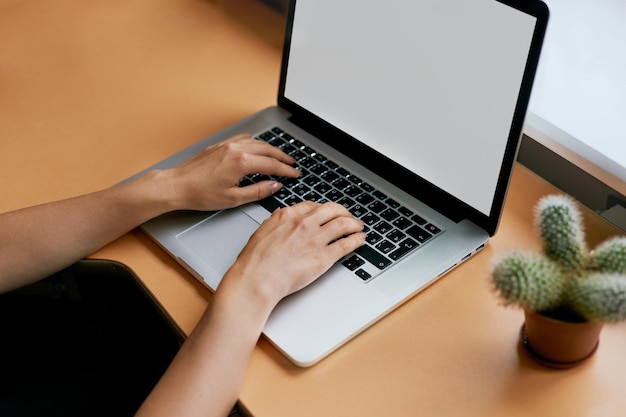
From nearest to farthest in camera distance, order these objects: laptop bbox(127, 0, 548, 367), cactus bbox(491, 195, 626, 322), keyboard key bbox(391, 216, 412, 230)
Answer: cactus bbox(491, 195, 626, 322)
laptop bbox(127, 0, 548, 367)
keyboard key bbox(391, 216, 412, 230)

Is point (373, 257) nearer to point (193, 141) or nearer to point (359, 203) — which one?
point (359, 203)

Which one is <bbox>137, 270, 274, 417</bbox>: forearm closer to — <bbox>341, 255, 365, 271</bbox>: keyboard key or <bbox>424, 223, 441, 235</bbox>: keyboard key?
<bbox>341, 255, 365, 271</bbox>: keyboard key

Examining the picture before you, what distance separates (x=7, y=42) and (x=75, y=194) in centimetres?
48

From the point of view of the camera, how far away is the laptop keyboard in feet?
3.07

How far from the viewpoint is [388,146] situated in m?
1.03

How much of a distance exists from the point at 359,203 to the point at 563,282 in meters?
0.32

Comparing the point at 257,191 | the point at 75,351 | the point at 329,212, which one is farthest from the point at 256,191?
the point at 75,351

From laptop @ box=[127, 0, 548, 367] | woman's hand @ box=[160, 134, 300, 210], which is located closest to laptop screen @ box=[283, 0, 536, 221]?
laptop @ box=[127, 0, 548, 367]

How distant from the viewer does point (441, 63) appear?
0.93 meters

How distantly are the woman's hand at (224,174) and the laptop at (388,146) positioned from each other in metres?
0.02

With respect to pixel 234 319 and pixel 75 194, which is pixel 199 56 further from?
pixel 234 319

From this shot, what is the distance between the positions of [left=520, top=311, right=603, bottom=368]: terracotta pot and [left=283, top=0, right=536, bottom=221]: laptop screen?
0.57ft

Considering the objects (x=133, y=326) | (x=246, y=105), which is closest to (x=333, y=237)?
(x=246, y=105)

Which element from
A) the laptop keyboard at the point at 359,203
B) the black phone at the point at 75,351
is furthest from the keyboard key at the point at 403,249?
the black phone at the point at 75,351
